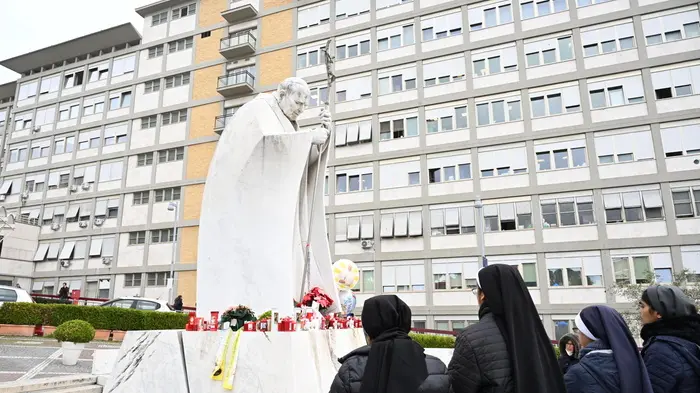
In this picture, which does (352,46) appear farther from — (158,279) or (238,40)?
(158,279)

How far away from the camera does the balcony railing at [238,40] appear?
31.8 metres

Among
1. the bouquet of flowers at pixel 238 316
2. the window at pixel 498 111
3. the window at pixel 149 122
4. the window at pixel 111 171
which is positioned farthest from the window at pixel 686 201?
the window at pixel 111 171

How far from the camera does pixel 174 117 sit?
33500mm

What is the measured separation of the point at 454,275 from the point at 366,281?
4.72 metres

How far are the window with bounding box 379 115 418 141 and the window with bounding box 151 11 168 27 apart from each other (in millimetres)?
19195

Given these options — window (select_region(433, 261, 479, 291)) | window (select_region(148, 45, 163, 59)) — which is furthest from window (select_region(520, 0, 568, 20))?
window (select_region(148, 45, 163, 59))

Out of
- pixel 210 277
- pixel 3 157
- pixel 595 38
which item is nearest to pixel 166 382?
pixel 210 277

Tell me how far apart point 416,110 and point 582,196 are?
9539mm

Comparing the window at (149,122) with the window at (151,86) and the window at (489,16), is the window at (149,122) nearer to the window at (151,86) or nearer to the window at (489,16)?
the window at (151,86)

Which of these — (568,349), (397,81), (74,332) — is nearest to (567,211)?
(397,81)

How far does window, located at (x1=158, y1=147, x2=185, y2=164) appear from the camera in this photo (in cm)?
3250

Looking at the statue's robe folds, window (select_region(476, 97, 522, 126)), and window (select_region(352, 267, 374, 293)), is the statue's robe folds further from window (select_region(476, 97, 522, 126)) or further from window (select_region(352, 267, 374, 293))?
window (select_region(476, 97, 522, 126))

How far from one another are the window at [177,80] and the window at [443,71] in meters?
16.6

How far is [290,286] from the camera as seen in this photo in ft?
17.9
